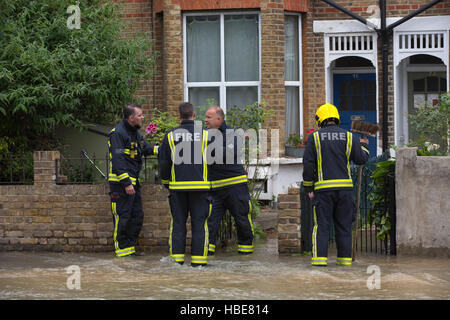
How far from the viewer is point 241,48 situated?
14.1 m

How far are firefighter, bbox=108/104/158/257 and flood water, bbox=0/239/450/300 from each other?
13.3 inches

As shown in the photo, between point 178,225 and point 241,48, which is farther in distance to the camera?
point 241,48

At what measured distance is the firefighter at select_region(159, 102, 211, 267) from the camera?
28.8 ft

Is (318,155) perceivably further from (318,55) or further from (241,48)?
(318,55)

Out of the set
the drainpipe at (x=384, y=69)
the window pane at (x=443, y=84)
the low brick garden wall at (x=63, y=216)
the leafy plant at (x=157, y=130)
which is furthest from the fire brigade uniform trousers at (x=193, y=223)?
the window pane at (x=443, y=84)

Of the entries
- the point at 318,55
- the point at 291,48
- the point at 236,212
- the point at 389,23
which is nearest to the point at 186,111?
the point at 236,212

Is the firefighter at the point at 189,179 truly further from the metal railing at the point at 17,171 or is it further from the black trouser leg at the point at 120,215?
the metal railing at the point at 17,171

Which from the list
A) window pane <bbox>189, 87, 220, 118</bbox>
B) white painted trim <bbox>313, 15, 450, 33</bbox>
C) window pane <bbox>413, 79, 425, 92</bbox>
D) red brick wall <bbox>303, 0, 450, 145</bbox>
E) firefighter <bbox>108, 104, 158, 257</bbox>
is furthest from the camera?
window pane <bbox>413, 79, 425, 92</bbox>

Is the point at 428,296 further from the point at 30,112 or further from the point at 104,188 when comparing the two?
the point at 30,112

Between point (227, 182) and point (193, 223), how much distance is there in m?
0.77

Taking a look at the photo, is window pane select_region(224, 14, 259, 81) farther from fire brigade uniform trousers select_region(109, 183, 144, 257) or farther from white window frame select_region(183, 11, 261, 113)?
fire brigade uniform trousers select_region(109, 183, 144, 257)

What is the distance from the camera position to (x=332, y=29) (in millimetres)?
14320

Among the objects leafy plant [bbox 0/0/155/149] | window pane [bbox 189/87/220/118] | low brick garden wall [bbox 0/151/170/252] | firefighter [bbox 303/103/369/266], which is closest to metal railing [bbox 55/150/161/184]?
low brick garden wall [bbox 0/151/170/252]

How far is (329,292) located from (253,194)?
4.04 m
